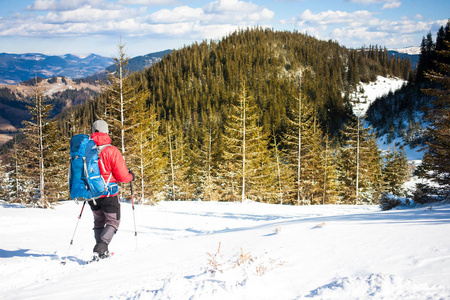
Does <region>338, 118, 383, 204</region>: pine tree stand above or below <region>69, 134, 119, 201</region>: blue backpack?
below

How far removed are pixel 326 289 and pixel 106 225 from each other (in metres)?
3.85

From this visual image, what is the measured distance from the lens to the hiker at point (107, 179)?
4480mm

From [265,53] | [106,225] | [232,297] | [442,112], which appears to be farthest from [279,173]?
[265,53]

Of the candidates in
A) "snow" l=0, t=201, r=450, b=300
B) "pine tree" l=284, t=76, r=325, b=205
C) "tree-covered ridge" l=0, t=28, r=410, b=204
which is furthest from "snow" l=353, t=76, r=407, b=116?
"snow" l=0, t=201, r=450, b=300

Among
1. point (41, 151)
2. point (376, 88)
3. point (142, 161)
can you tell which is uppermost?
point (376, 88)

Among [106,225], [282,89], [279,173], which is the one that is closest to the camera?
[106,225]

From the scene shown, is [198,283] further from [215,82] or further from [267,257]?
[215,82]

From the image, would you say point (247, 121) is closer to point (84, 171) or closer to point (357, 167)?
point (357, 167)

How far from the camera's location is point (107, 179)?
14.8ft

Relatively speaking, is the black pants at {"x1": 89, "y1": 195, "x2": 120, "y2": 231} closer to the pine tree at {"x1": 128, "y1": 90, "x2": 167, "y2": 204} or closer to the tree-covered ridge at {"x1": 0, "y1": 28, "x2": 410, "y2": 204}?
the tree-covered ridge at {"x1": 0, "y1": 28, "x2": 410, "y2": 204}

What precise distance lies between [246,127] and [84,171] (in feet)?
60.4

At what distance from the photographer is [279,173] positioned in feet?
90.6

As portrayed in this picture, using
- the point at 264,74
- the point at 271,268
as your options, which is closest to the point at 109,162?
the point at 271,268

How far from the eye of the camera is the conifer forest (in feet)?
57.5
